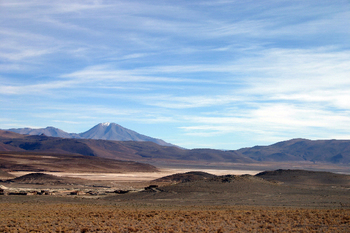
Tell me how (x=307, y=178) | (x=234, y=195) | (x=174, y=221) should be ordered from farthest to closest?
(x=307, y=178), (x=234, y=195), (x=174, y=221)

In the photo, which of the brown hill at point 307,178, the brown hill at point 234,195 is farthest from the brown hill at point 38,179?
the brown hill at point 307,178

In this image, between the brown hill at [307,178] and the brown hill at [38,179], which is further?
the brown hill at [38,179]

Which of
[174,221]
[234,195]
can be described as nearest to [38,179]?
[234,195]

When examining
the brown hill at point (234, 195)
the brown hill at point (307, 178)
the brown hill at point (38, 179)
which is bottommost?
the brown hill at point (38, 179)

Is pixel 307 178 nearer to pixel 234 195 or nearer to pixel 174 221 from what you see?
pixel 234 195

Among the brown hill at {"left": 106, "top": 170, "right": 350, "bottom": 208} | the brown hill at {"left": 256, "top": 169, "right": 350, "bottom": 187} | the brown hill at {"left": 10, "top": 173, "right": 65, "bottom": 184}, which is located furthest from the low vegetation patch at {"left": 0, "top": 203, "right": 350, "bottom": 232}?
the brown hill at {"left": 10, "top": 173, "right": 65, "bottom": 184}

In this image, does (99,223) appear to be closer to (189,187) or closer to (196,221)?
(196,221)

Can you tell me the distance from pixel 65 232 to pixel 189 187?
27.4 metres

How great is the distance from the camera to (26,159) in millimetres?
124625

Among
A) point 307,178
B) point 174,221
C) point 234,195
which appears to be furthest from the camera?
point 307,178

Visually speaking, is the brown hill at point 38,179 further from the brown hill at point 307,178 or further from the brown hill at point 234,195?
the brown hill at point 307,178

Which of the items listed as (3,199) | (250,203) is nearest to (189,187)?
(250,203)

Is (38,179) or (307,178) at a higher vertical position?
(307,178)

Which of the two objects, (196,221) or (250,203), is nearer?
(196,221)
